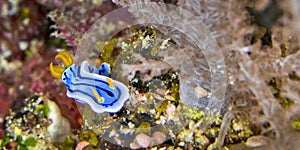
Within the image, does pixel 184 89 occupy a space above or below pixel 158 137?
above

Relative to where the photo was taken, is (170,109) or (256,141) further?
(170,109)

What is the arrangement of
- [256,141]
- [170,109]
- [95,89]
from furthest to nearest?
[170,109], [95,89], [256,141]

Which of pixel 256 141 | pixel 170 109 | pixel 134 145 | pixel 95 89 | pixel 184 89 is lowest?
pixel 256 141

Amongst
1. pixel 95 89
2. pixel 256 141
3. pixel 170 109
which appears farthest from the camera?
pixel 170 109

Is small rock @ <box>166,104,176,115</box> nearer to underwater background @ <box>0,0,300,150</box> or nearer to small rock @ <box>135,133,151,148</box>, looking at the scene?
underwater background @ <box>0,0,300,150</box>

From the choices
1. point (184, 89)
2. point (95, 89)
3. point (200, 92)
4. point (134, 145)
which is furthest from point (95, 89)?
point (200, 92)

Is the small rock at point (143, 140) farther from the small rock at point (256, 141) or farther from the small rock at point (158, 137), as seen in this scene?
the small rock at point (256, 141)

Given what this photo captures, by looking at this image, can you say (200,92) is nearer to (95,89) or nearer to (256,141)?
(256,141)
